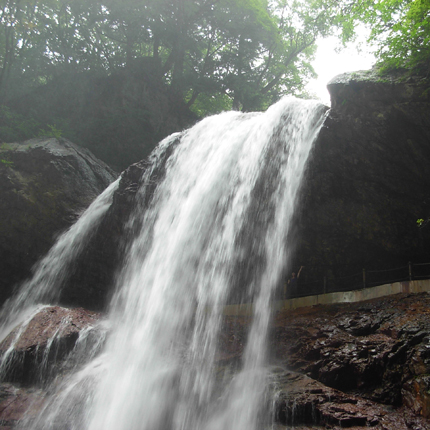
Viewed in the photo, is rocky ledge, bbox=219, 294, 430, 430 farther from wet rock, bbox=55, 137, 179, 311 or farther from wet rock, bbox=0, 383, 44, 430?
wet rock, bbox=55, 137, 179, 311

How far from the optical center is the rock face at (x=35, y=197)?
46.4 ft

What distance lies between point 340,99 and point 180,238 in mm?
6244

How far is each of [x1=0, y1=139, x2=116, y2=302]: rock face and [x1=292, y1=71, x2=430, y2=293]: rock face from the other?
33.4 feet

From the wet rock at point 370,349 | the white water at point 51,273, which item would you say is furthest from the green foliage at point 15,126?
the wet rock at point 370,349

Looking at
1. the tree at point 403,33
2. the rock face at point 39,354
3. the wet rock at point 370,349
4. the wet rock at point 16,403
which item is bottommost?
the wet rock at point 16,403

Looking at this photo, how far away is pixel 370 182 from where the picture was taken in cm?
984

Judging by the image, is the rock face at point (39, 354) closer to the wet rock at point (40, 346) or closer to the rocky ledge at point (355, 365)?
the wet rock at point (40, 346)

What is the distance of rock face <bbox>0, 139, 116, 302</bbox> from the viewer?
46.4 ft

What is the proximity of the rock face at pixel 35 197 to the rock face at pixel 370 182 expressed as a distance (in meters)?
10.2

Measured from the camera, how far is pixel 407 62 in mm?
9812

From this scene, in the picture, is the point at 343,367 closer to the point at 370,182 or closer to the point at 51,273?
the point at 370,182

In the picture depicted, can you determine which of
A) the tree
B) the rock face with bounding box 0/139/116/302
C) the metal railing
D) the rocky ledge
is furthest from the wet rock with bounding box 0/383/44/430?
the tree

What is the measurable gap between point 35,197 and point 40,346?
778 centimetres

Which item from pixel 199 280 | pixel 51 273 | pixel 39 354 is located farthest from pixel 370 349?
pixel 51 273
